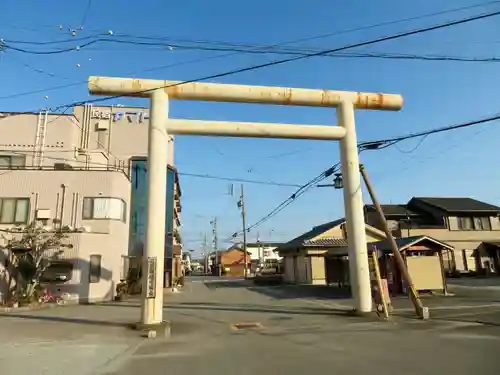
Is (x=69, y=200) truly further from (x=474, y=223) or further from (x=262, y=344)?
(x=474, y=223)

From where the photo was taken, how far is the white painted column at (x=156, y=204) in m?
11.8

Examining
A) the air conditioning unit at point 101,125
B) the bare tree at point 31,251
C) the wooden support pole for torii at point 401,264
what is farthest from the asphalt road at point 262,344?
the air conditioning unit at point 101,125

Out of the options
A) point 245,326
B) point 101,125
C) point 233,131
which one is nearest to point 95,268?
point 245,326

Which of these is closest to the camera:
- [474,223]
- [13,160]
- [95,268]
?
[95,268]

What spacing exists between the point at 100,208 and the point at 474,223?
114 ft

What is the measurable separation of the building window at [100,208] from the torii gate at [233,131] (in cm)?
1067

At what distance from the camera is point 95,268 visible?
21.0 metres

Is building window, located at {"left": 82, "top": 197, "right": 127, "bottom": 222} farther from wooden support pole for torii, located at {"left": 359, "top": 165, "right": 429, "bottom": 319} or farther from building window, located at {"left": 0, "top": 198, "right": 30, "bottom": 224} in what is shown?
wooden support pole for torii, located at {"left": 359, "top": 165, "right": 429, "bottom": 319}

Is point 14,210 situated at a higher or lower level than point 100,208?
lower

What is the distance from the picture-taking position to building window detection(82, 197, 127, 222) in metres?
21.8

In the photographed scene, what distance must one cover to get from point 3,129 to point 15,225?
9.58 metres

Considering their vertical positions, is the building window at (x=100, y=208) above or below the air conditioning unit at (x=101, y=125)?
below

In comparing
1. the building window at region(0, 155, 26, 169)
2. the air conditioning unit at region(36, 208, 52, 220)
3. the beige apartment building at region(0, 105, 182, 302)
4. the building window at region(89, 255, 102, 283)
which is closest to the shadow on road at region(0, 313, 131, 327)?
the beige apartment building at region(0, 105, 182, 302)

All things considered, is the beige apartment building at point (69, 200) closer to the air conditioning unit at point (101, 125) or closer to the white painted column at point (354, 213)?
the air conditioning unit at point (101, 125)
